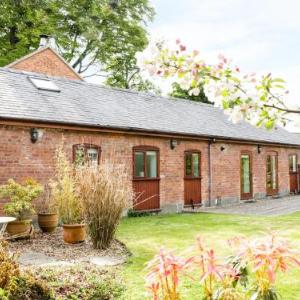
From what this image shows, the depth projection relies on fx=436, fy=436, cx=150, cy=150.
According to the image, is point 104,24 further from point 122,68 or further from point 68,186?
point 68,186

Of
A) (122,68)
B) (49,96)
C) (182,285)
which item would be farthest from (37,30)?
(182,285)

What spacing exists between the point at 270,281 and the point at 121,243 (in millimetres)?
6731

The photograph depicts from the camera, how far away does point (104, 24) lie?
31578 millimetres

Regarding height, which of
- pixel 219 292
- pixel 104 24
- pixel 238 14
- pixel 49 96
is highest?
pixel 104 24

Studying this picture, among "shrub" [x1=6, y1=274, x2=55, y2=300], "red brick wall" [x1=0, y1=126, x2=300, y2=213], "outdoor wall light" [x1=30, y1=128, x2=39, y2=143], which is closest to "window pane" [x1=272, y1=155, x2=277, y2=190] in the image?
"red brick wall" [x1=0, y1=126, x2=300, y2=213]

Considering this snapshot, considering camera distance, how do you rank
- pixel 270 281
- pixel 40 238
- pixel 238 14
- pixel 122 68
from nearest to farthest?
1. pixel 270 281
2. pixel 238 14
3. pixel 40 238
4. pixel 122 68

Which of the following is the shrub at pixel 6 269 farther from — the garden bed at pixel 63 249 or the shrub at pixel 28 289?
the garden bed at pixel 63 249

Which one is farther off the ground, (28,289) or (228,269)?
(228,269)

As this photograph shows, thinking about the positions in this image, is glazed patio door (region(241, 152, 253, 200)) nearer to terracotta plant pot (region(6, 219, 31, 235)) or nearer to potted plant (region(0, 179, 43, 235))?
potted plant (region(0, 179, 43, 235))

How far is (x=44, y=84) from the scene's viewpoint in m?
14.8

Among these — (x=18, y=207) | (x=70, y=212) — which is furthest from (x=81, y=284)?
(x=18, y=207)

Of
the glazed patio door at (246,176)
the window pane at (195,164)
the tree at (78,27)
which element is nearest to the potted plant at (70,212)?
the window pane at (195,164)

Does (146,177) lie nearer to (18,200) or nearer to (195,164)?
(195,164)

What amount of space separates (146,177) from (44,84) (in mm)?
4714
